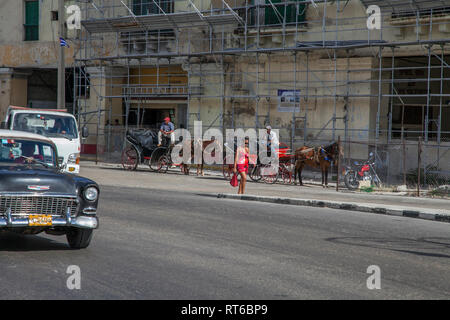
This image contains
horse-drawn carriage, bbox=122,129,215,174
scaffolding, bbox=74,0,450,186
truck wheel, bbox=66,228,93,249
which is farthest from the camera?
horse-drawn carriage, bbox=122,129,215,174

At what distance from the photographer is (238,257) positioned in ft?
32.0

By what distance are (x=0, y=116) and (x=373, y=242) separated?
32278mm

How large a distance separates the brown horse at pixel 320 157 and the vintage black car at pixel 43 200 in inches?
572

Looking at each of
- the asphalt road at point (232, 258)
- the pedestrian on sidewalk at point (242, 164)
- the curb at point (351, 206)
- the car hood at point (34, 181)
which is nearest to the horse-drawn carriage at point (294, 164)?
the pedestrian on sidewalk at point (242, 164)

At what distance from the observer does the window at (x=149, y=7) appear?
107 feet

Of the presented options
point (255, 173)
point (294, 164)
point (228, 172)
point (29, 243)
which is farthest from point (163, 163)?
point (29, 243)

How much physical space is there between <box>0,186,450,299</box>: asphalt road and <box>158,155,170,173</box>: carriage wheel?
12244mm

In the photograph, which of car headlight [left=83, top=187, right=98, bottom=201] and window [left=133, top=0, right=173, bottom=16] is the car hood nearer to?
car headlight [left=83, top=187, right=98, bottom=201]

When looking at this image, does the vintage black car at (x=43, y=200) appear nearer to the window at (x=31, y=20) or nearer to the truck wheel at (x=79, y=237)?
the truck wheel at (x=79, y=237)

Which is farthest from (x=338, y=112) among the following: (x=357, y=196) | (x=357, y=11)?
(x=357, y=196)

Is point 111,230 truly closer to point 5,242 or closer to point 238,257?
point 5,242

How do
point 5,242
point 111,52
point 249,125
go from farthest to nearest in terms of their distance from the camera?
point 111,52 < point 249,125 < point 5,242

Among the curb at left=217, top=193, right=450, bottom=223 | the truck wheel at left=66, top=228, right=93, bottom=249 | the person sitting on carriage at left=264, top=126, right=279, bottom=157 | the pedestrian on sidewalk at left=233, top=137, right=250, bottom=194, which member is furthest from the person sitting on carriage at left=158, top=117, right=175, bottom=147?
the truck wheel at left=66, top=228, right=93, bottom=249

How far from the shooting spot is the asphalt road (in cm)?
765
